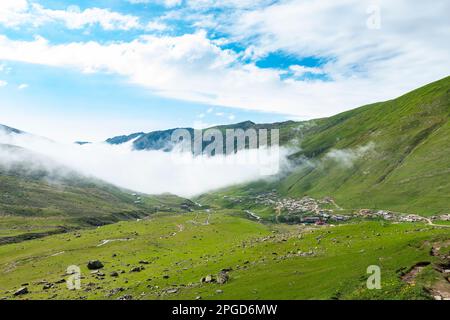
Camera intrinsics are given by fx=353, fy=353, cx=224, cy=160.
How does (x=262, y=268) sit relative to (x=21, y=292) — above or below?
above

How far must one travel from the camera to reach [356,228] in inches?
3499

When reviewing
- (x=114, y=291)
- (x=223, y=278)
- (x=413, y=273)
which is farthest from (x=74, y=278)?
(x=413, y=273)

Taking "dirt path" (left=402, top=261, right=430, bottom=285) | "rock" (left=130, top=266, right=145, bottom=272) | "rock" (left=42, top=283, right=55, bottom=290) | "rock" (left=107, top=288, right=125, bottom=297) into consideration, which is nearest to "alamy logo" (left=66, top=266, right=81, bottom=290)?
"rock" (left=42, top=283, right=55, bottom=290)

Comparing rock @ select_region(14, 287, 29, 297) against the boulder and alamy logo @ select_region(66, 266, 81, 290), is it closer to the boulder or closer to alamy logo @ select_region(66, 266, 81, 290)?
alamy logo @ select_region(66, 266, 81, 290)

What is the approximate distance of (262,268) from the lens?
65375mm

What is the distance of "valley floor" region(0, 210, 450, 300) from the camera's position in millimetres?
44062

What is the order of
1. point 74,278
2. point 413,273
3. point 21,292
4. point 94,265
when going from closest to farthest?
point 413,273 → point 21,292 → point 74,278 → point 94,265

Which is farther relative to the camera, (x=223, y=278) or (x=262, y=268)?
(x=262, y=268)

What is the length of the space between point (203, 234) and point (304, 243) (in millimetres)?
85703

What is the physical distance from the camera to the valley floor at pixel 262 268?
44.1m

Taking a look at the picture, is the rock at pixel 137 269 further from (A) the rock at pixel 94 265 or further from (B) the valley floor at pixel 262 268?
(A) the rock at pixel 94 265

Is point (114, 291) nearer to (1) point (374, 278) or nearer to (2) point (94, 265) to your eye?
(2) point (94, 265)
